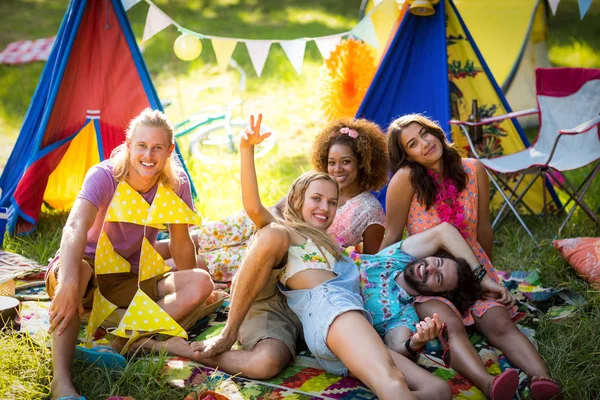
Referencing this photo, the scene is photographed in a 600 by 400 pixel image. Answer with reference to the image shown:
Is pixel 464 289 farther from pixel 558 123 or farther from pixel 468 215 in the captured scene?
pixel 558 123

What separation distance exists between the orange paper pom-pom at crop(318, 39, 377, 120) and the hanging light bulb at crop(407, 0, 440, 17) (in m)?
0.55

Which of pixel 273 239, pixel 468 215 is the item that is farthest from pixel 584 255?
pixel 273 239

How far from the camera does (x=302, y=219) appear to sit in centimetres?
283

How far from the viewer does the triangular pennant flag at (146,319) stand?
2730 millimetres

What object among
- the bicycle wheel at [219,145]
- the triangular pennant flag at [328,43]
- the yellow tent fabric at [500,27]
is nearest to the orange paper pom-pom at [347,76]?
the triangular pennant flag at [328,43]

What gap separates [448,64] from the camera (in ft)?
14.3

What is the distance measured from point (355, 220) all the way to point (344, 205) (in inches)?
4.6

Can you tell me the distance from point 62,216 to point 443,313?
2679 millimetres

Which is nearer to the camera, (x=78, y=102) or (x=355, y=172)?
(x=355, y=172)

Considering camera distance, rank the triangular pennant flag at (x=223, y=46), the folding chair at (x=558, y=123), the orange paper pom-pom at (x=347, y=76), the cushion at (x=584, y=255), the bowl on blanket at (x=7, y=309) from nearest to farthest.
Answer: the bowl on blanket at (x=7, y=309) < the cushion at (x=584, y=255) < the folding chair at (x=558, y=123) < the triangular pennant flag at (x=223, y=46) < the orange paper pom-pom at (x=347, y=76)

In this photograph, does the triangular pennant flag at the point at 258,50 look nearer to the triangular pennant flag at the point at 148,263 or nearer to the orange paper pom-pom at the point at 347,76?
the orange paper pom-pom at the point at 347,76

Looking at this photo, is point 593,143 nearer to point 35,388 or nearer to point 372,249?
point 372,249

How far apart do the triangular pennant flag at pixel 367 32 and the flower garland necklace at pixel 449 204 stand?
5.26 feet

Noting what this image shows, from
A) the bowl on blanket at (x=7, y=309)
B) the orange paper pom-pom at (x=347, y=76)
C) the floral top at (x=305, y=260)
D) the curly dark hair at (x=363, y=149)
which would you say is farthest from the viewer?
the orange paper pom-pom at (x=347, y=76)
